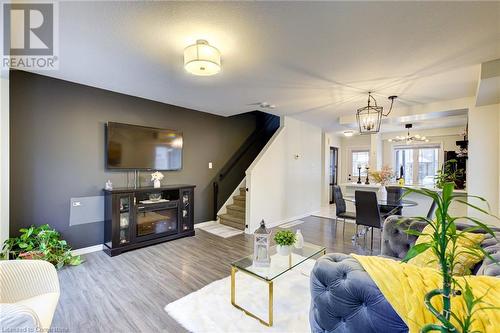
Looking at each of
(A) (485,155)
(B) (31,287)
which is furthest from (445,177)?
(B) (31,287)

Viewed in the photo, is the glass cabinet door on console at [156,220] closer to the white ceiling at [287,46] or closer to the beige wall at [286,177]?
the beige wall at [286,177]

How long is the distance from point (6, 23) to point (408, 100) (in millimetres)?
5341

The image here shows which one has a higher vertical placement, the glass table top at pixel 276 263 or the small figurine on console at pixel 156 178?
the small figurine on console at pixel 156 178

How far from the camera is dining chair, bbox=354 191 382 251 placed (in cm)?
366

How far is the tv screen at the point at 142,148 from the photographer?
12.1 feet

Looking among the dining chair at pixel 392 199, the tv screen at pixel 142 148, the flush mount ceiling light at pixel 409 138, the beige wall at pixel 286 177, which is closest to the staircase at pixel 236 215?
the beige wall at pixel 286 177

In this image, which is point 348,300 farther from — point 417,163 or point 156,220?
point 417,163

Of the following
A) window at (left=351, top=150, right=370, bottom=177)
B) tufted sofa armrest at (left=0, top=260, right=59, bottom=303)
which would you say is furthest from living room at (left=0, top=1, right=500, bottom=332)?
window at (left=351, top=150, right=370, bottom=177)

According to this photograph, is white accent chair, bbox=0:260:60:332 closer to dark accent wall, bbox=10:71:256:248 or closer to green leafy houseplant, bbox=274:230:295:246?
green leafy houseplant, bbox=274:230:295:246

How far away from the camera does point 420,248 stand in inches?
32.8

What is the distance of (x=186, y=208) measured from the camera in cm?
439

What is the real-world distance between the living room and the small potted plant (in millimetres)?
18

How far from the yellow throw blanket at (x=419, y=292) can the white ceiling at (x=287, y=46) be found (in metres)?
1.82

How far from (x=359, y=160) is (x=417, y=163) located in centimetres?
180
